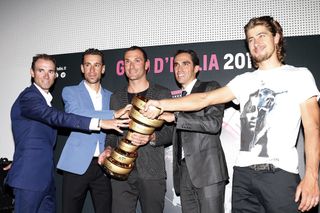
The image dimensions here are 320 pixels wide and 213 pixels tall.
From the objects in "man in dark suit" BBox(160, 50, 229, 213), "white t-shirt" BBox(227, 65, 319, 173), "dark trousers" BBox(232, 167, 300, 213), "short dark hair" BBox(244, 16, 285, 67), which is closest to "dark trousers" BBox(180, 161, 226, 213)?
"man in dark suit" BBox(160, 50, 229, 213)

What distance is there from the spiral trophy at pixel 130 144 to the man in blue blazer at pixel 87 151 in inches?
16.5

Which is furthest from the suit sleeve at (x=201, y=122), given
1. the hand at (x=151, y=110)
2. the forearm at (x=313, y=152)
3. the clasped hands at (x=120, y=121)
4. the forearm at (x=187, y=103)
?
the forearm at (x=313, y=152)

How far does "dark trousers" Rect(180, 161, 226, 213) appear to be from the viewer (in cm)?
299

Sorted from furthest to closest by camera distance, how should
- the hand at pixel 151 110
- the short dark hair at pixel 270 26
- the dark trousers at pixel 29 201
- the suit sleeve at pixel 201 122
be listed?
the dark trousers at pixel 29 201, the suit sleeve at pixel 201 122, the hand at pixel 151 110, the short dark hair at pixel 270 26

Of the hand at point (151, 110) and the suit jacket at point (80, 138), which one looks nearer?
the hand at point (151, 110)

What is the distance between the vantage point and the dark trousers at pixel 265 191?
221cm

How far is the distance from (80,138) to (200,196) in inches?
56.1

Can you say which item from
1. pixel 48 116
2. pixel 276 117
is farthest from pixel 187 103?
pixel 48 116

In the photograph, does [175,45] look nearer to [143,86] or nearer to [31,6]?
[143,86]

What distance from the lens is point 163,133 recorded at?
3285mm

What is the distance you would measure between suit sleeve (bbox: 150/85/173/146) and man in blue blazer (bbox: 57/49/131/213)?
482 mm

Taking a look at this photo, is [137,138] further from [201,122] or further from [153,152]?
[201,122]

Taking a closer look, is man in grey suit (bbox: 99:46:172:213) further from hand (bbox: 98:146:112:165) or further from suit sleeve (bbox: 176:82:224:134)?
suit sleeve (bbox: 176:82:224:134)

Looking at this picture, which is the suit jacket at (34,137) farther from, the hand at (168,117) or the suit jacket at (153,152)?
the hand at (168,117)
